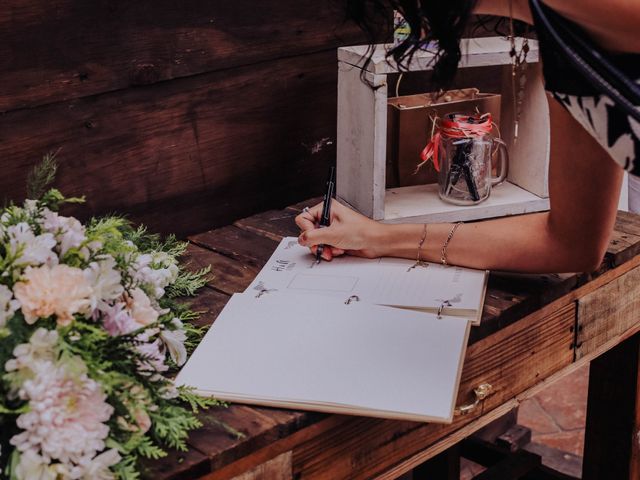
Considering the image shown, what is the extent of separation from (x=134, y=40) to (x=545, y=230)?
784mm

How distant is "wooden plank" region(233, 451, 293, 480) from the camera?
3.67 ft

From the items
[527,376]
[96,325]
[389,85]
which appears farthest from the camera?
[389,85]

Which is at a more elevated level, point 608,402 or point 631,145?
point 631,145

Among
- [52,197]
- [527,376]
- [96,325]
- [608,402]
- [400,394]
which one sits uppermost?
[52,197]

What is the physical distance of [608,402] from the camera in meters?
1.93

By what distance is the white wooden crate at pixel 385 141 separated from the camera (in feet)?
5.41

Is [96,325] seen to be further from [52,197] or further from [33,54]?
[33,54]

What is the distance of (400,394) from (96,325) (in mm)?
388

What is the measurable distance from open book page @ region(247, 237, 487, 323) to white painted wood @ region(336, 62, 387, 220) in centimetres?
18

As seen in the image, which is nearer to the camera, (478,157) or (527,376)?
(527,376)

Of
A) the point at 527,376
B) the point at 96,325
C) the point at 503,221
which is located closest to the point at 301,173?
the point at 503,221

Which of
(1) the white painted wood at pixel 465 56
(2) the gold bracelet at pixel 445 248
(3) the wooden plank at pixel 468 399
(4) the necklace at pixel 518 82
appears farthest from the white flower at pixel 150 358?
(4) the necklace at pixel 518 82

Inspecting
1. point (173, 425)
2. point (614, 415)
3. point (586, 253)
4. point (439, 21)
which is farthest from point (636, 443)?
point (173, 425)

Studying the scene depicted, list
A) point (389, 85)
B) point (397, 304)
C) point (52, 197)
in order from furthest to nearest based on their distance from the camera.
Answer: point (389, 85)
point (397, 304)
point (52, 197)
